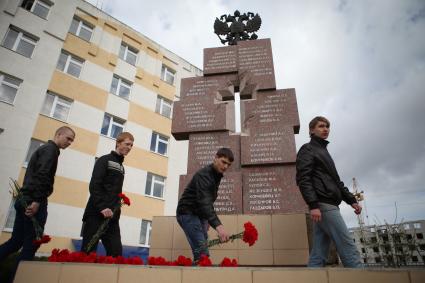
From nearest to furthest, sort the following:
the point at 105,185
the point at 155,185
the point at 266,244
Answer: the point at 105,185, the point at 266,244, the point at 155,185

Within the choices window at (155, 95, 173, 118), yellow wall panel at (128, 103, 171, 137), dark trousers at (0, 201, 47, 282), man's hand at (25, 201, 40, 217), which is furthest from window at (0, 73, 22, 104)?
man's hand at (25, 201, 40, 217)

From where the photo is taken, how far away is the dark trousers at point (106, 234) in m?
3.12

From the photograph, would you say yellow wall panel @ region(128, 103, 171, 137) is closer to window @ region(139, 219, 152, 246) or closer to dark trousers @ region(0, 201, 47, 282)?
window @ region(139, 219, 152, 246)

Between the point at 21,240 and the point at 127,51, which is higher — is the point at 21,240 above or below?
below

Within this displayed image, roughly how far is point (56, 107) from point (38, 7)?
6291 mm


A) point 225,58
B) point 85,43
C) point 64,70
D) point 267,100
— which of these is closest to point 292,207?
point 267,100

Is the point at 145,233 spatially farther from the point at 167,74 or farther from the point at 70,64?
the point at 167,74

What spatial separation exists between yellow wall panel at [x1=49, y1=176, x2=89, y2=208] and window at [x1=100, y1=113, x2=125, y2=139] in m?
3.31

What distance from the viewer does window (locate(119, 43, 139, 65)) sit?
17984 mm

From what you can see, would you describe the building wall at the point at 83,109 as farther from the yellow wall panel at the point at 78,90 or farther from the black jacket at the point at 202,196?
the black jacket at the point at 202,196

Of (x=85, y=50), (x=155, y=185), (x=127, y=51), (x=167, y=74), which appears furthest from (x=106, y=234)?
(x=167, y=74)

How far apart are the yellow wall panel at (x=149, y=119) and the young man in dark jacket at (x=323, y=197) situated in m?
14.5

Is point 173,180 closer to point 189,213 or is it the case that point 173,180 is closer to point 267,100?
point 267,100

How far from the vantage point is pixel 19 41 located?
1373cm
